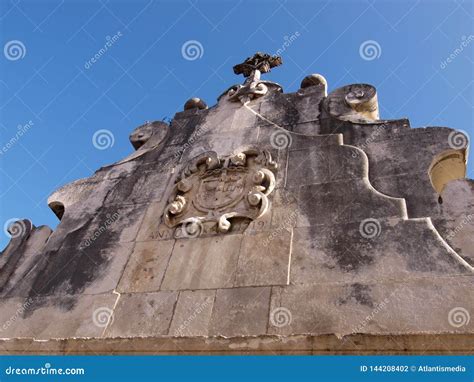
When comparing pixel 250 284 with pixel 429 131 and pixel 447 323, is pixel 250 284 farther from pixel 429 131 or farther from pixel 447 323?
pixel 429 131

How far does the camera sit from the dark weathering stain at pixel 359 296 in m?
4.35

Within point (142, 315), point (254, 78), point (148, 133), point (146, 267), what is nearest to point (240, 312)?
point (142, 315)

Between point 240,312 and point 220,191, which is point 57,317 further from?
point 220,191

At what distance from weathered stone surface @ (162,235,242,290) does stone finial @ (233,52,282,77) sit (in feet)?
15.3

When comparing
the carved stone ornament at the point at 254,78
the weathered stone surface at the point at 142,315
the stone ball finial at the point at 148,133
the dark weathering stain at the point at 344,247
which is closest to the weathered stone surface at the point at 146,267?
the weathered stone surface at the point at 142,315

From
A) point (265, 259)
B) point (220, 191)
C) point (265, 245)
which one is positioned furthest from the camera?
point (220, 191)

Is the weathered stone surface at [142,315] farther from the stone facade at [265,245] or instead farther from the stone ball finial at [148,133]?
the stone ball finial at [148,133]

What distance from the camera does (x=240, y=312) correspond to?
468 cm

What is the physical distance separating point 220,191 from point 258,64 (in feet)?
13.4

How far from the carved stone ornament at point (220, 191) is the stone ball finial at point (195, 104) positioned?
2099 mm

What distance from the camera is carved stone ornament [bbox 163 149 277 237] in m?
5.72

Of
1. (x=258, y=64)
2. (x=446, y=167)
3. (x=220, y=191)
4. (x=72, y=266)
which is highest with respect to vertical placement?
(x=258, y=64)

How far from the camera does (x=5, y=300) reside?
5984 mm

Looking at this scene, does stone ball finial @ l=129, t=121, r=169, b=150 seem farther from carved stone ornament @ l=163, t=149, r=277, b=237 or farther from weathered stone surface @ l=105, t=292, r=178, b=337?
weathered stone surface @ l=105, t=292, r=178, b=337
